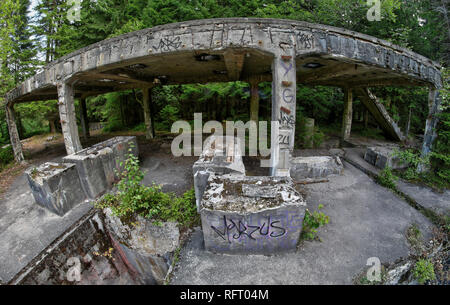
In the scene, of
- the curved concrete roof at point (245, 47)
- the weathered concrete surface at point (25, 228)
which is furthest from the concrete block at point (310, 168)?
the weathered concrete surface at point (25, 228)

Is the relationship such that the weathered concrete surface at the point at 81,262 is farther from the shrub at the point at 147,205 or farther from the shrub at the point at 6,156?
the shrub at the point at 6,156

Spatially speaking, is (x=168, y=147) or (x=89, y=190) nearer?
(x=89, y=190)

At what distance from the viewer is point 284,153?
5.20 m

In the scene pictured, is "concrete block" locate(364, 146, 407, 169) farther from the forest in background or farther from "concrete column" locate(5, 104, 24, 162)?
"concrete column" locate(5, 104, 24, 162)

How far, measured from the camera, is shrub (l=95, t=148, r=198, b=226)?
4570 millimetres

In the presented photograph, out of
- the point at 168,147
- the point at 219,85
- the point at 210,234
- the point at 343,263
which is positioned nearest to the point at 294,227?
the point at 343,263

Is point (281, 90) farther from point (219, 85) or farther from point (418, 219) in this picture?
point (219, 85)

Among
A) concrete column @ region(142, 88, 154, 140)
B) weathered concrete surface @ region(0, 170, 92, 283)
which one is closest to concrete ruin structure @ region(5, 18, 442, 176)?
weathered concrete surface @ region(0, 170, 92, 283)

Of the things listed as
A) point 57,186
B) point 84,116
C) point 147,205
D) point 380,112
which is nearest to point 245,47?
point 147,205

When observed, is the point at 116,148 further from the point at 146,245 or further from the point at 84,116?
the point at 84,116

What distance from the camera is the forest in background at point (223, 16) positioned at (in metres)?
9.08

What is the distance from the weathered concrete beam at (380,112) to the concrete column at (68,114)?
1306cm
